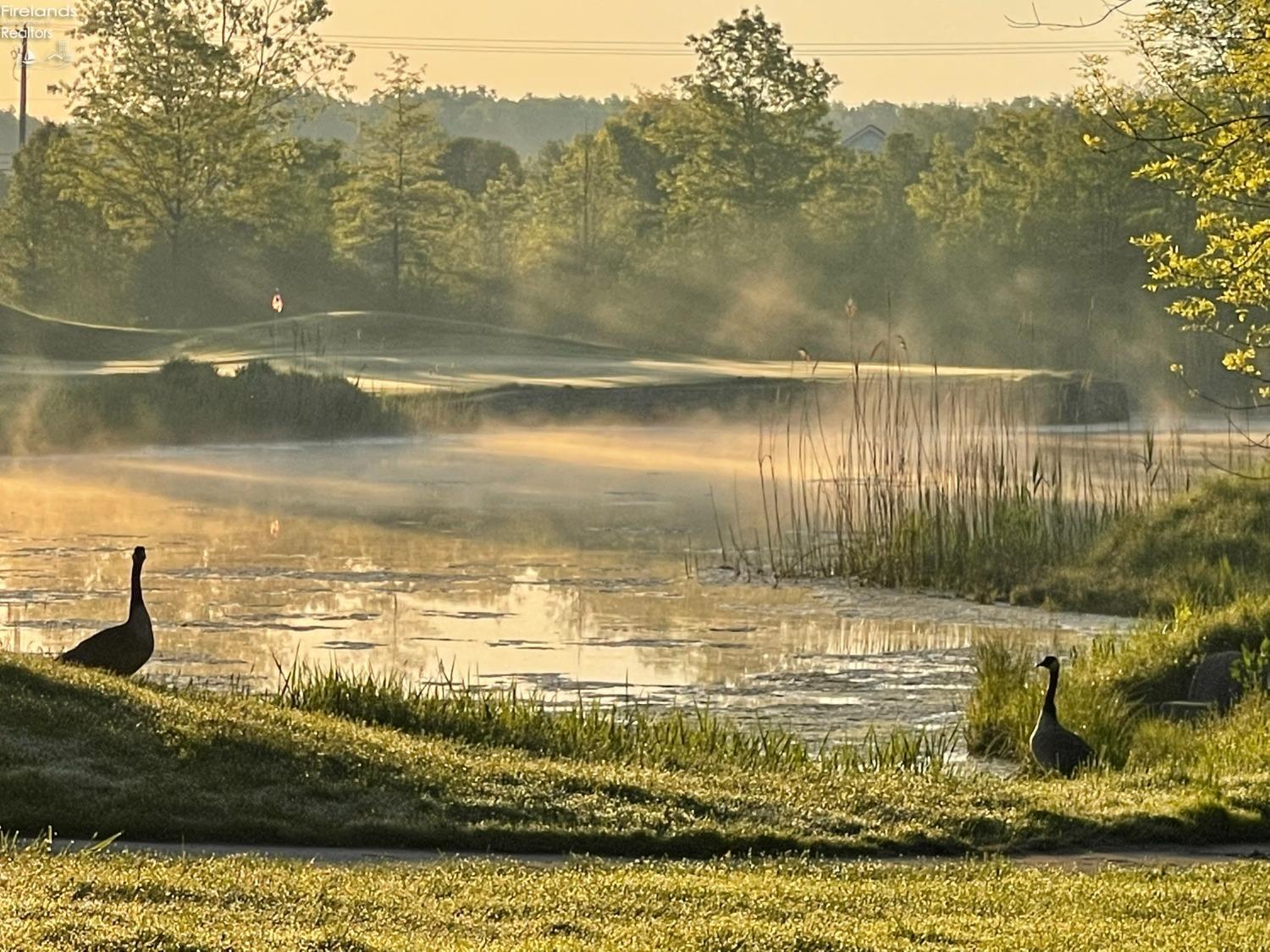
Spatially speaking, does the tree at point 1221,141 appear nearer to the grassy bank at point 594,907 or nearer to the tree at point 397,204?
the grassy bank at point 594,907

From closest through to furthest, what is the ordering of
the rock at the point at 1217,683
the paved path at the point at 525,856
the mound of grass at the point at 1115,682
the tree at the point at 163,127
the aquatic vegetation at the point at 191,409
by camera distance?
the paved path at the point at 525,856, the mound of grass at the point at 1115,682, the rock at the point at 1217,683, the aquatic vegetation at the point at 191,409, the tree at the point at 163,127

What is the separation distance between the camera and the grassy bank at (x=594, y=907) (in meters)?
9.17

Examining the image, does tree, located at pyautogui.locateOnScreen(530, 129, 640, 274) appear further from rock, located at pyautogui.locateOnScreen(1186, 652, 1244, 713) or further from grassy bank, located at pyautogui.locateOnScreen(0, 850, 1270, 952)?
grassy bank, located at pyautogui.locateOnScreen(0, 850, 1270, 952)

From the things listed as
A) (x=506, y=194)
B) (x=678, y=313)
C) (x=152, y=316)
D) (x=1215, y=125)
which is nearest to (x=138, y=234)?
(x=152, y=316)

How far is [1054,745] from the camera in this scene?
623 inches

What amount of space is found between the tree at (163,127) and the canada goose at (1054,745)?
66.4 metres

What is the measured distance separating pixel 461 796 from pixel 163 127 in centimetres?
7038

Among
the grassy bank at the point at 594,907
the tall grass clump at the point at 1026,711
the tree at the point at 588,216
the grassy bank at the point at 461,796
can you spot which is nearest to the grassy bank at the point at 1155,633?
the tall grass clump at the point at 1026,711

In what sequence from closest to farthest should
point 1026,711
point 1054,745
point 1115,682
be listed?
point 1054,745
point 1026,711
point 1115,682

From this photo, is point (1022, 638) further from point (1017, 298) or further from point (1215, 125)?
point (1017, 298)

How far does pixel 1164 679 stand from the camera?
65.5 ft

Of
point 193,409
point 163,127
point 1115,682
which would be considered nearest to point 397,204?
point 163,127

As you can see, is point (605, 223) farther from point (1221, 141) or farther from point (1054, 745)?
point (1054, 745)

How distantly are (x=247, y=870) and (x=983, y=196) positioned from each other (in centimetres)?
8022
